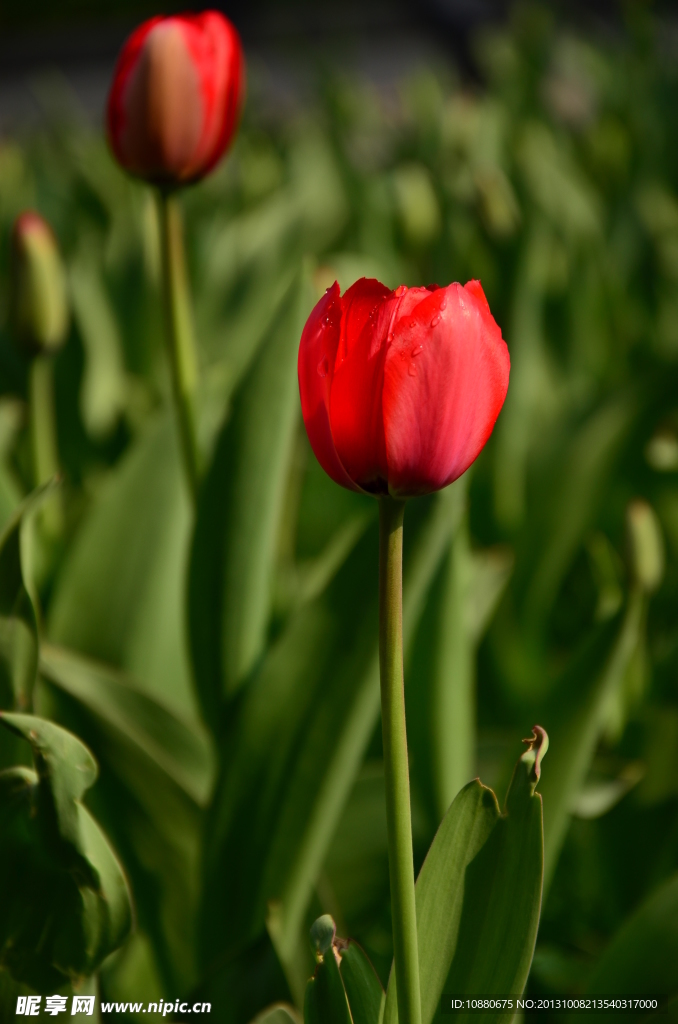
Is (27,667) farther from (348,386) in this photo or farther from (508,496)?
(508,496)

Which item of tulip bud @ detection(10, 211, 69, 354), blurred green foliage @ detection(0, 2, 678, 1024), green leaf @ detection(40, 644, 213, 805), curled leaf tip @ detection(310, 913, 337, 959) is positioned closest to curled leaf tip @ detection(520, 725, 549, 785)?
curled leaf tip @ detection(310, 913, 337, 959)

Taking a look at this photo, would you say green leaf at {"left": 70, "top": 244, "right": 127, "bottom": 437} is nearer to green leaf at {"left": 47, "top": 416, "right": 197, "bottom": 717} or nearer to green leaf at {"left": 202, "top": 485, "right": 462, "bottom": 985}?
green leaf at {"left": 47, "top": 416, "right": 197, "bottom": 717}

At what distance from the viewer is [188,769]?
771 millimetres

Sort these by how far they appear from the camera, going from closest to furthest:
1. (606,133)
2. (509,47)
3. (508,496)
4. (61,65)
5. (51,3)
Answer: (508,496) < (606,133) < (509,47) < (61,65) < (51,3)

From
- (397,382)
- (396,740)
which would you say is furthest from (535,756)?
(397,382)

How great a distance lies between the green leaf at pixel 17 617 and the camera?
56cm

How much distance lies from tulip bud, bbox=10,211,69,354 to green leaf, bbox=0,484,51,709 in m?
0.38

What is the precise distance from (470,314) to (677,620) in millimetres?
973

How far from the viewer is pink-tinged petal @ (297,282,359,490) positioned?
1.31 ft

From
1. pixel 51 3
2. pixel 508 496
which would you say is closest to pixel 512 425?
pixel 508 496

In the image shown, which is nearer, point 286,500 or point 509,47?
point 286,500

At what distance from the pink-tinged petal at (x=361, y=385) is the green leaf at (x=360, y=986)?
0.72 feet

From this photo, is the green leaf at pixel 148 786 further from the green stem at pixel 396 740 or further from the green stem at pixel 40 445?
the green stem at pixel 396 740

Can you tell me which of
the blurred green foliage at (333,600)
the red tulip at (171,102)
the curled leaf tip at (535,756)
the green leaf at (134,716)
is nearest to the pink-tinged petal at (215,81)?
the red tulip at (171,102)
